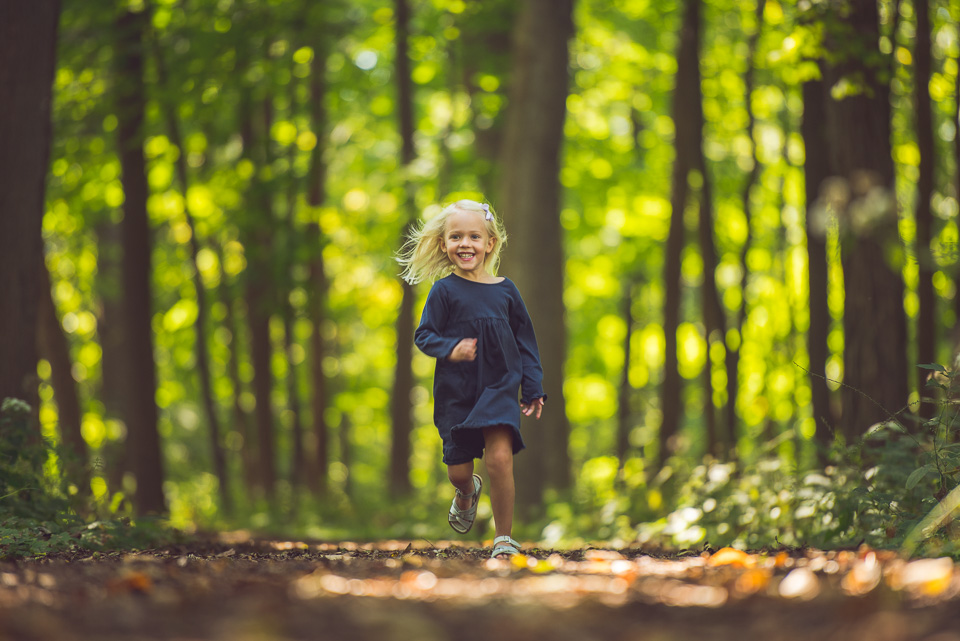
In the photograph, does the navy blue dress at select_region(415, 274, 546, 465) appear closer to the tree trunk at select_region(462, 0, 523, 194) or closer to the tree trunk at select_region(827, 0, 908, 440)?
the tree trunk at select_region(827, 0, 908, 440)

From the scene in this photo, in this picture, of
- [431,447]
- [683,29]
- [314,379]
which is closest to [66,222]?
[314,379]

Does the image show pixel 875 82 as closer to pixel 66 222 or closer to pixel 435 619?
pixel 435 619

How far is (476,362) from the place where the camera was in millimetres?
5695

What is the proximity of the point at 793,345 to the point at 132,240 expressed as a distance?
453 inches

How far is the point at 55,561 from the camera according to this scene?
4746 mm

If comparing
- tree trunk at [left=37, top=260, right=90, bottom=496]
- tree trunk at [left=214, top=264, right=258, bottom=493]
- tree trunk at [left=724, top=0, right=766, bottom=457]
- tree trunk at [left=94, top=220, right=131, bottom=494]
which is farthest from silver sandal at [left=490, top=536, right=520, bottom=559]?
tree trunk at [left=94, top=220, right=131, bottom=494]

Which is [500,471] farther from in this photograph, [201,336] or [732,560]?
[201,336]

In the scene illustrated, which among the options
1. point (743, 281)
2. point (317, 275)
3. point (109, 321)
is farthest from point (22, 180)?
point (109, 321)

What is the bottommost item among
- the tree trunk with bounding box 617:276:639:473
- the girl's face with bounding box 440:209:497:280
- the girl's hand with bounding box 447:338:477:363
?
the tree trunk with bounding box 617:276:639:473

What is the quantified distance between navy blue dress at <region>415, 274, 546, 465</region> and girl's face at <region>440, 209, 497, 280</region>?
10 cm

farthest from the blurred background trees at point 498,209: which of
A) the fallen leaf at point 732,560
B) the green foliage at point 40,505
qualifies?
the fallen leaf at point 732,560

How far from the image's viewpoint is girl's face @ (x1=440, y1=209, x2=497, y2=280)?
19.3 ft

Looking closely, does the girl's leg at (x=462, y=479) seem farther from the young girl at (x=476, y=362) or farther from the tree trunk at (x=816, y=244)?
the tree trunk at (x=816, y=244)

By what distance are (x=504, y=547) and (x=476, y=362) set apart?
1.10 meters
